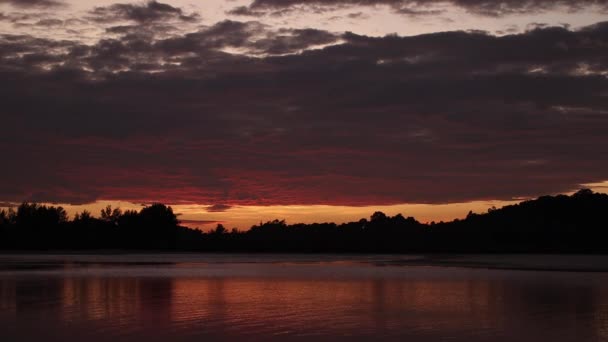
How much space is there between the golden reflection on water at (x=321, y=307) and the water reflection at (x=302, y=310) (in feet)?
0.13

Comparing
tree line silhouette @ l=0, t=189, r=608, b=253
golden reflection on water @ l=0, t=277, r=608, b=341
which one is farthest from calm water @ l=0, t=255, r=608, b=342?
tree line silhouette @ l=0, t=189, r=608, b=253

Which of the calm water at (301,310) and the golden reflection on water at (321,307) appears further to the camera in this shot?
the golden reflection on water at (321,307)

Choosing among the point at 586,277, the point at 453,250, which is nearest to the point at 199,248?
the point at 453,250

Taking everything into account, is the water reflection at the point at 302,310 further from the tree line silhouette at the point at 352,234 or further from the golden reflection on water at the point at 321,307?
the tree line silhouette at the point at 352,234

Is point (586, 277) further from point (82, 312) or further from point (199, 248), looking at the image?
point (199, 248)

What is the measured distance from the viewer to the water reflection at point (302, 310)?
23016 millimetres

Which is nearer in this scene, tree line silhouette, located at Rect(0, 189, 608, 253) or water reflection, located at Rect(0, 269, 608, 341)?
water reflection, located at Rect(0, 269, 608, 341)

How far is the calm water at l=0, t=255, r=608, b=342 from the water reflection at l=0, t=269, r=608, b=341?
0.13 ft

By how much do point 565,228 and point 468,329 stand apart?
129468 millimetres

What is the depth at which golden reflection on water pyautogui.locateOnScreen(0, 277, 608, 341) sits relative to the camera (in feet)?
78.3

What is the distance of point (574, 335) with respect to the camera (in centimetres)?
2269

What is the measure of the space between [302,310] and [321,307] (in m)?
1.46

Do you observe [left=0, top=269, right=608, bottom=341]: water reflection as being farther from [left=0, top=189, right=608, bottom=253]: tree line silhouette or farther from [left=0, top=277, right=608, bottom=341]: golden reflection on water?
[left=0, top=189, right=608, bottom=253]: tree line silhouette

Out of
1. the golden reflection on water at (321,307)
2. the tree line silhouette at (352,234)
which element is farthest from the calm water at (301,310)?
the tree line silhouette at (352,234)
